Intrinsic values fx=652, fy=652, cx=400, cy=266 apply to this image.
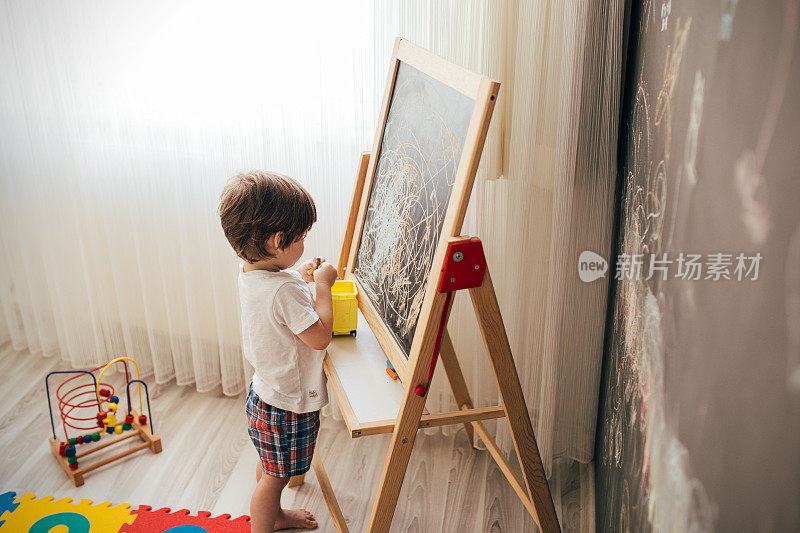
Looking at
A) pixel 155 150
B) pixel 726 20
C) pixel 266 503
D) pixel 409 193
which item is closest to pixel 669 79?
pixel 726 20

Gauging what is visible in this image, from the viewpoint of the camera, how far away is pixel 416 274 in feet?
4.34

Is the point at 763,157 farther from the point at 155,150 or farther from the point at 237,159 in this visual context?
the point at 155,150

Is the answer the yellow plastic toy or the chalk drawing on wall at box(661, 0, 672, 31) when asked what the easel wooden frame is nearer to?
the yellow plastic toy

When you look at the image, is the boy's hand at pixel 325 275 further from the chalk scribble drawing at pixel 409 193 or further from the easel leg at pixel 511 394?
the easel leg at pixel 511 394

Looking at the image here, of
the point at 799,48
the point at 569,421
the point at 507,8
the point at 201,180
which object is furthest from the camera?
the point at 201,180

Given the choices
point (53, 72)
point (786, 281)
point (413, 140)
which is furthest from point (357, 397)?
point (53, 72)

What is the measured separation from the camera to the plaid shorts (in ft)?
4.99

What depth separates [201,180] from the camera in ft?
6.95

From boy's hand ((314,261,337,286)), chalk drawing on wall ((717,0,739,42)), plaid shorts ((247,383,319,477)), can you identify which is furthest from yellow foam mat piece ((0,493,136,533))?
chalk drawing on wall ((717,0,739,42))

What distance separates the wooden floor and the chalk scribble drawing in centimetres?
68

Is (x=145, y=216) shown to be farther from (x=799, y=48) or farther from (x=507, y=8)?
(x=799, y=48)

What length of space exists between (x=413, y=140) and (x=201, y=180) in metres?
0.98

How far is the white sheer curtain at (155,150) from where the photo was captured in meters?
1.90

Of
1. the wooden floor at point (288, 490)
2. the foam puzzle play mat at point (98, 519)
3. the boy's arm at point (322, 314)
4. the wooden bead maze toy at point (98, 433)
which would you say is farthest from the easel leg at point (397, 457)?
the wooden bead maze toy at point (98, 433)
